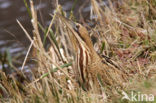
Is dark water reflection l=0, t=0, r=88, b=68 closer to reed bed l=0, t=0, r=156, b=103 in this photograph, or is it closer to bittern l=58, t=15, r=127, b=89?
reed bed l=0, t=0, r=156, b=103

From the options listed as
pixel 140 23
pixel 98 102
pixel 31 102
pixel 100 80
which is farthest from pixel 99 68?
pixel 140 23

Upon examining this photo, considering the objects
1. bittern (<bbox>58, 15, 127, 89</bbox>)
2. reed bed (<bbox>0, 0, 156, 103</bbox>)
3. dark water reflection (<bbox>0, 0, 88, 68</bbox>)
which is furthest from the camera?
dark water reflection (<bbox>0, 0, 88, 68</bbox>)

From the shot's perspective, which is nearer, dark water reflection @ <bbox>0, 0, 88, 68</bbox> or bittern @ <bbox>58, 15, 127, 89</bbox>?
bittern @ <bbox>58, 15, 127, 89</bbox>

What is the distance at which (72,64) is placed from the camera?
110 inches

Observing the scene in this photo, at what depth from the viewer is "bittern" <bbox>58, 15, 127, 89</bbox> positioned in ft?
8.38

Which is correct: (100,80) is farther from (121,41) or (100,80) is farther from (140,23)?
(140,23)

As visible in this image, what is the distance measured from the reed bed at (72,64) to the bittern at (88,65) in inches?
2.9

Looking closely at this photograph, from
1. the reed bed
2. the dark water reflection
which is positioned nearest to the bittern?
the reed bed

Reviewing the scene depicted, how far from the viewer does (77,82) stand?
278cm

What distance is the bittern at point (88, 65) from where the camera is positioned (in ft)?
8.38

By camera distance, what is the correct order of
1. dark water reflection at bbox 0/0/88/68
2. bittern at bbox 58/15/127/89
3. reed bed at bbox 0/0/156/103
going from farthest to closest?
dark water reflection at bbox 0/0/88/68, bittern at bbox 58/15/127/89, reed bed at bbox 0/0/156/103

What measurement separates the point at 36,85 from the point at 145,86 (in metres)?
1.23

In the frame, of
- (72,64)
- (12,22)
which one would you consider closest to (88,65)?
(72,64)

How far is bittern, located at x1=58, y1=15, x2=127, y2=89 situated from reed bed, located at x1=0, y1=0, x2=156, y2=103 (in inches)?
2.9
